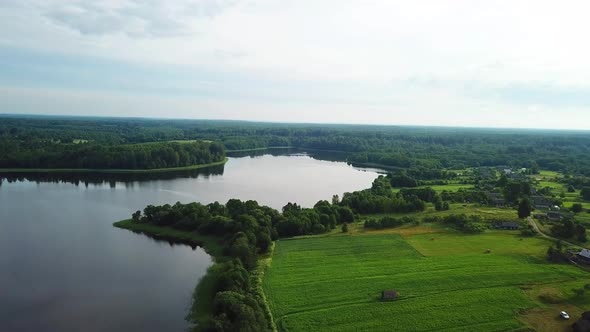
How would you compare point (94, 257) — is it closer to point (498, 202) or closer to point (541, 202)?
point (498, 202)

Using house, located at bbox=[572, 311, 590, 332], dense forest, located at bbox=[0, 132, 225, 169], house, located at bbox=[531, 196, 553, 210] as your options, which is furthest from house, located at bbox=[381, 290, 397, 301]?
dense forest, located at bbox=[0, 132, 225, 169]

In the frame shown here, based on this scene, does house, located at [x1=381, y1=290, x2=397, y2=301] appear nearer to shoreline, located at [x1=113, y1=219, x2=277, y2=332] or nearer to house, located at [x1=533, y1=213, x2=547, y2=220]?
shoreline, located at [x1=113, y1=219, x2=277, y2=332]

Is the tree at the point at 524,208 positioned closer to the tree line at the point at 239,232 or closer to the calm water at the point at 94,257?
the tree line at the point at 239,232

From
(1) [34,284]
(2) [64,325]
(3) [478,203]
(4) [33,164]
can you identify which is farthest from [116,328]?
(4) [33,164]

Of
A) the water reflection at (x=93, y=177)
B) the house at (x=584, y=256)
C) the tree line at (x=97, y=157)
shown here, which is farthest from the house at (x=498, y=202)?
the tree line at (x=97, y=157)

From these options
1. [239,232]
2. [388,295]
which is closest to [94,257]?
[239,232]

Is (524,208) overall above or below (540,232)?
above
